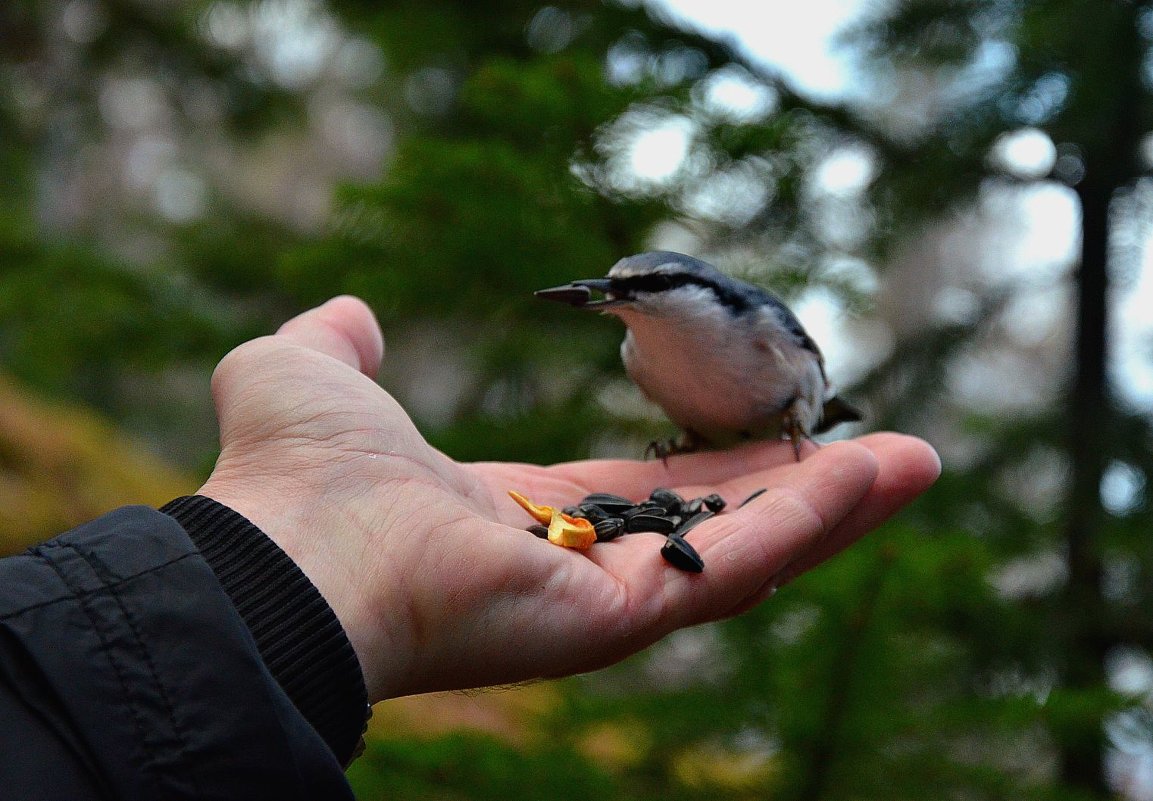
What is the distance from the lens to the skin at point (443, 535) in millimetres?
1449

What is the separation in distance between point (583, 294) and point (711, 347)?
37cm

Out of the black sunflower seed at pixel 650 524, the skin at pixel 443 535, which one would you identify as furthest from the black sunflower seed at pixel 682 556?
the black sunflower seed at pixel 650 524

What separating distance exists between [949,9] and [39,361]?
3.41m

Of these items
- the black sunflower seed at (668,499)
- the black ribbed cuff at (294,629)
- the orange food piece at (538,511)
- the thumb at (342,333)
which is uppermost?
the thumb at (342,333)

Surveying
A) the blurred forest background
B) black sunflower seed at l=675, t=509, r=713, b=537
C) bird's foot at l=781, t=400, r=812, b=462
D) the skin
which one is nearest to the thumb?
the skin

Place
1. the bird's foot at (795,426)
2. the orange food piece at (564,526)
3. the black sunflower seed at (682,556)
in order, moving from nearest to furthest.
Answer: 1. the black sunflower seed at (682,556)
2. the orange food piece at (564,526)
3. the bird's foot at (795,426)

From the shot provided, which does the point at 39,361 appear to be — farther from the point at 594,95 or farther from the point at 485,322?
the point at 594,95

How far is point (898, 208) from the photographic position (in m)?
2.79

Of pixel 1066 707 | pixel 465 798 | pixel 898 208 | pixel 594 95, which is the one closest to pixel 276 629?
pixel 465 798

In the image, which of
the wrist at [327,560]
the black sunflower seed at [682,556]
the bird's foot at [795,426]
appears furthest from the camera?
the bird's foot at [795,426]

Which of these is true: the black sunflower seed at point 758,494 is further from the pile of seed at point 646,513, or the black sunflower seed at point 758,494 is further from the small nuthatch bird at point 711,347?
the small nuthatch bird at point 711,347

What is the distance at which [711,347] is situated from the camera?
7.34 feet

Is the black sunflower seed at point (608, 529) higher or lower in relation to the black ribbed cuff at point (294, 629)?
lower

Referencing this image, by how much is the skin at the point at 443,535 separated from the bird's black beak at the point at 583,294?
410 millimetres
